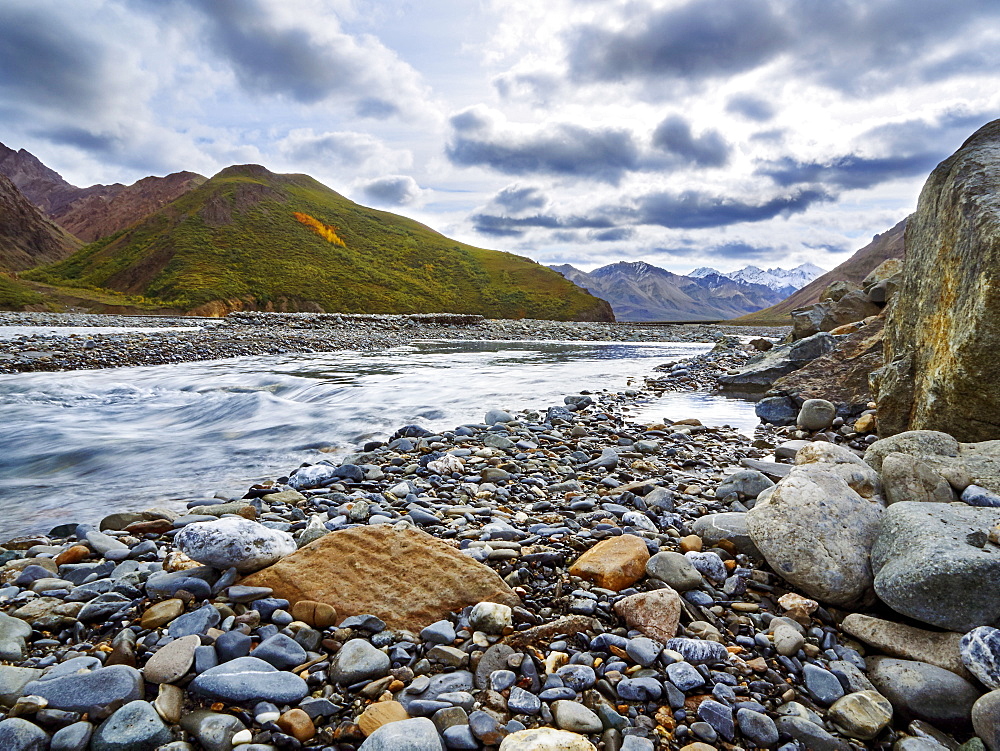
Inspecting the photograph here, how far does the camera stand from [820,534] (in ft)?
11.3

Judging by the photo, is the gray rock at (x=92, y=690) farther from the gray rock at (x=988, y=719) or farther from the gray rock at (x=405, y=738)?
the gray rock at (x=988, y=719)

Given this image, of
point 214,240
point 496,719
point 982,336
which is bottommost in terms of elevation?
point 496,719

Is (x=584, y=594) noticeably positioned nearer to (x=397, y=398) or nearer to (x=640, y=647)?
(x=640, y=647)

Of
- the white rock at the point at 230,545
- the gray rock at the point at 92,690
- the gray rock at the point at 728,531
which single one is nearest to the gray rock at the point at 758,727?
the gray rock at the point at 728,531

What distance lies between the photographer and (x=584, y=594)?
10.8 ft

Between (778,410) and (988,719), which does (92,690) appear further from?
(778,410)

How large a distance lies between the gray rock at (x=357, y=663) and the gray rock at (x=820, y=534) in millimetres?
2772

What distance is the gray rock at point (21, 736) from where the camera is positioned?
2.05m

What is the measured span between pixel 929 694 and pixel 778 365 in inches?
479

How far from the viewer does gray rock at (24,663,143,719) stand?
2.27 m

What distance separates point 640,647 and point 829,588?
149cm

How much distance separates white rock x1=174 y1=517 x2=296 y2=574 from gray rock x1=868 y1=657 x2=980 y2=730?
3.87 metres

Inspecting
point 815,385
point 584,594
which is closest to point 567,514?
point 584,594

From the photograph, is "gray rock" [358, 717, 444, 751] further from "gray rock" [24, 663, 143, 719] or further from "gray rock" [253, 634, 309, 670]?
"gray rock" [24, 663, 143, 719]
